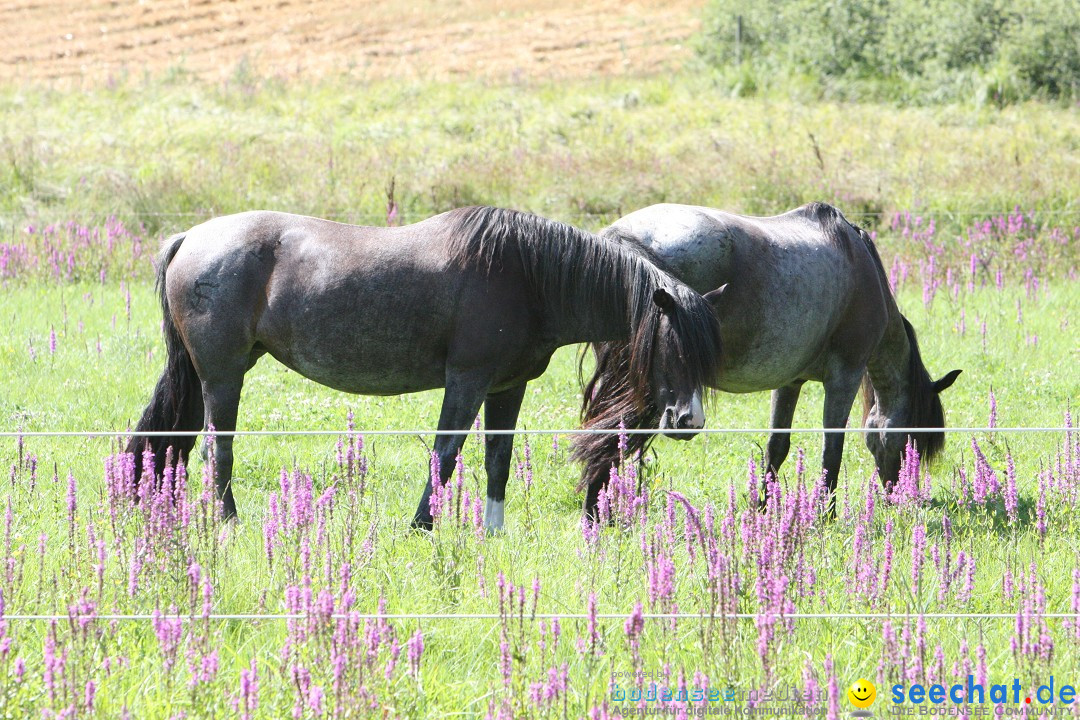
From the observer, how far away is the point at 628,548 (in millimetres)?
5004

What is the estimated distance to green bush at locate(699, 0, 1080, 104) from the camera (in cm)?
2231

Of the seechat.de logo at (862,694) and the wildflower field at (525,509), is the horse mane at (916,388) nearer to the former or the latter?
the wildflower field at (525,509)

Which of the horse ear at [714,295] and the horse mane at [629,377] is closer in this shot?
the horse mane at [629,377]

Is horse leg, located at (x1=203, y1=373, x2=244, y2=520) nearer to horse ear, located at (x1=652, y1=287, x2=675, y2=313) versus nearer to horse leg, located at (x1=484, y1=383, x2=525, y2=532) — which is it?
horse leg, located at (x1=484, y1=383, x2=525, y2=532)

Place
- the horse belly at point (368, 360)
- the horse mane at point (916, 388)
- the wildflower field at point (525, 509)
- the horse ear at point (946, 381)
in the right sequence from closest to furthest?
1. the wildflower field at point (525, 509)
2. the horse belly at point (368, 360)
3. the horse ear at point (946, 381)
4. the horse mane at point (916, 388)

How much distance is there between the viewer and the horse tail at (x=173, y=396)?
633 centimetres

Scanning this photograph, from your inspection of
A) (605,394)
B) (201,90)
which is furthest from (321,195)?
(605,394)

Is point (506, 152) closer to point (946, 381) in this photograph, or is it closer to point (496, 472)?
point (946, 381)

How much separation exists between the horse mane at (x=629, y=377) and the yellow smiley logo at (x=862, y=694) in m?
2.14

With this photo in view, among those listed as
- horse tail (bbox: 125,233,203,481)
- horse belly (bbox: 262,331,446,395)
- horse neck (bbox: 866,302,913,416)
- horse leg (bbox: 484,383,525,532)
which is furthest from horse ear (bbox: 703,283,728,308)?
horse tail (bbox: 125,233,203,481)

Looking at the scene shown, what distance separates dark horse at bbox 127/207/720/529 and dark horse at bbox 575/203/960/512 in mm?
418

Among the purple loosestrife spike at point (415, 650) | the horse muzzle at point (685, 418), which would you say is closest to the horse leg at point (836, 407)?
the horse muzzle at point (685, 418)

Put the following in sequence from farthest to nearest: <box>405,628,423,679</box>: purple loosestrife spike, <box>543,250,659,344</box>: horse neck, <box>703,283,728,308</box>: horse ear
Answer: <box>543,250,659,344</box>: horse neck
<box>703,283,728,308</box>: horse ear
<box>405,628,423,679</box>: purple loosestrife spike

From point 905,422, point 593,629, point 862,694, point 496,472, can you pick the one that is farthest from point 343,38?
point 862,694
